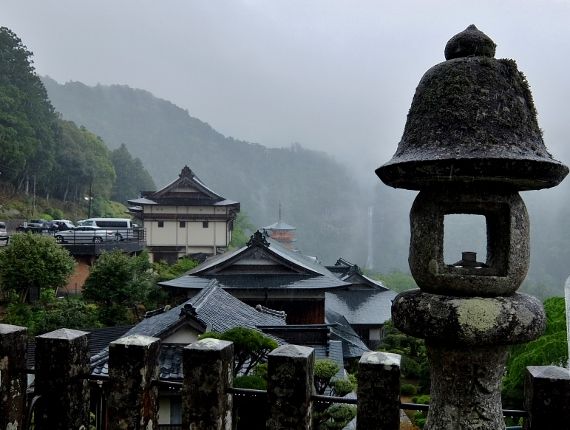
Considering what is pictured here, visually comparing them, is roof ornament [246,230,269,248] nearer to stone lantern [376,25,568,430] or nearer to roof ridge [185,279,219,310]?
roof ridge [185,279,219,310]

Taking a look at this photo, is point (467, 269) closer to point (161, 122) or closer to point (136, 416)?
point (136, 416)

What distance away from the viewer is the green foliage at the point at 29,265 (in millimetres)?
21000

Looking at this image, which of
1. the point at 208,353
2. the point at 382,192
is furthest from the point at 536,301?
the point at 382,192

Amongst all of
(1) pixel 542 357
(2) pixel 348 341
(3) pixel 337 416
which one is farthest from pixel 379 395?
(2) pixel 348 341

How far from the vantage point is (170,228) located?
39.3 meters

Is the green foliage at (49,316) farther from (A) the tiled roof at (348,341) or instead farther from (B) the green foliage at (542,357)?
(B) the green foliage at (542,357)

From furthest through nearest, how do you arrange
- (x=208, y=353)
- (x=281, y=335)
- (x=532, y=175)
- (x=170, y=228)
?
(x=170, y=228), (x=281, y=335), (x=208, y=353), (x=532, y=175)

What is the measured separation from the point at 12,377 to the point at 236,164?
15683cm

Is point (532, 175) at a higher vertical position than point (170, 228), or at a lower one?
higher

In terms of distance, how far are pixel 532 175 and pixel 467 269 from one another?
2.15ft

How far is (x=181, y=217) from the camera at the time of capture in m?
39.3

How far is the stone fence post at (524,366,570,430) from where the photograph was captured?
293 cm

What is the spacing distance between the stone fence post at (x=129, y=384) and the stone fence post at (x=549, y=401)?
8.92 feet

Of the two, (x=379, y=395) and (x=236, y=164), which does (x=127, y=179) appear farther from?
(x=236, y=164)
